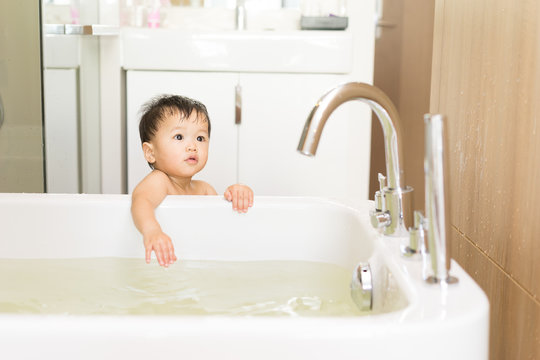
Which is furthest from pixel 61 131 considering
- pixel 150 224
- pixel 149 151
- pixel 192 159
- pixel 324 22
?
pixel 324 22

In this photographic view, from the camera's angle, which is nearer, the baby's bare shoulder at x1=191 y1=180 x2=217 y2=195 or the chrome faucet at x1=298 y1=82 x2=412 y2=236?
the chrome faucet at x1=298 y1=82 x2=412 y2=236

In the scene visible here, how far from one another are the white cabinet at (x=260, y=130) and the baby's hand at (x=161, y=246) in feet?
3.48

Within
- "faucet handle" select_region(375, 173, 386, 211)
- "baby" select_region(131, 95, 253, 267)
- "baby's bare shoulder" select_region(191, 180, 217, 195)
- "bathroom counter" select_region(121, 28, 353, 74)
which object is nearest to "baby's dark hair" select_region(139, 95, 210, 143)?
"baby" select_region(131, 95, 253, 267)

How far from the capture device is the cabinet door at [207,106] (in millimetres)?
2309

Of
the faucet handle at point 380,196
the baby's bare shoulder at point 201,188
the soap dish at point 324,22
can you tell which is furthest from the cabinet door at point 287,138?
the faucet handle at point 380,196

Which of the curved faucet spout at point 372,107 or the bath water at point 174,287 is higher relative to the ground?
the curved faucet spout at point 372,107

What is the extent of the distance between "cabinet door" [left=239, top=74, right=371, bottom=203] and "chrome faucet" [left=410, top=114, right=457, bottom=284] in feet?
5.01

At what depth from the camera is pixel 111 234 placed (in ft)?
4.54

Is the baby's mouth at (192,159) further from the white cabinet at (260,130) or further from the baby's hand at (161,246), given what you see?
the white cabinet at (260,130)

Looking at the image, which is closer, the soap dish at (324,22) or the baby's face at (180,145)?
the baby's face at (180,145)

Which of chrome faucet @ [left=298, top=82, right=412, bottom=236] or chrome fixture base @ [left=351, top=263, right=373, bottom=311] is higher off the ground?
chrome faucet @ [left=298, top=82, right=412, bottom=236]

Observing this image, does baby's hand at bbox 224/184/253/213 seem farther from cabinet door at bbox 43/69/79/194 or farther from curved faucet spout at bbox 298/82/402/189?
cabinet door at bbox 43/69/79/194

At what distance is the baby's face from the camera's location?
168cm

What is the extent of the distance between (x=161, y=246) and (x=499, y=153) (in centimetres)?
60
